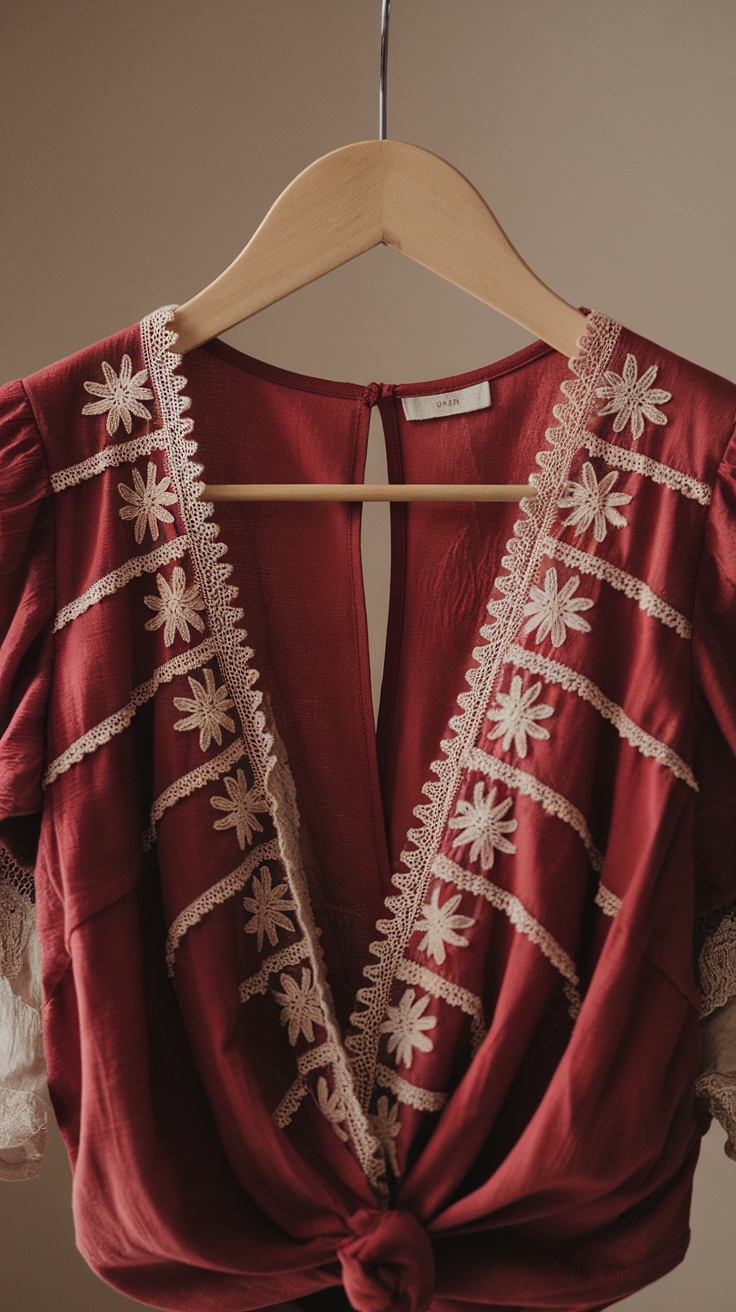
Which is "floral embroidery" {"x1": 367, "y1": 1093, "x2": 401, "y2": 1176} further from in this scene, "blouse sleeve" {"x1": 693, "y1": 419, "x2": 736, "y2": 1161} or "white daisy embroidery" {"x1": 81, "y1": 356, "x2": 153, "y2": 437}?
"white daisy embroidery" {"x1": 81, "y1": 356, "x2": 153, "y2": 437}

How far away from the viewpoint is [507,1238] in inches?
32.3

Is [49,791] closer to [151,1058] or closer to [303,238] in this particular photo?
[151,1058]

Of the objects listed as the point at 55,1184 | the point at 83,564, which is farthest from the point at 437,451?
the point at 55,1184

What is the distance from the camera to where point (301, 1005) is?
824 mm

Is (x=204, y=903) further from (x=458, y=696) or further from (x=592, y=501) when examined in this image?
(x=592, y=501)

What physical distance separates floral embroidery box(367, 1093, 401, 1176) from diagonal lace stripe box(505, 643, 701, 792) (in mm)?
320

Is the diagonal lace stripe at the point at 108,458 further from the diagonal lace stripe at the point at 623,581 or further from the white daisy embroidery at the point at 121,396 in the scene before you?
the diagonal lace stripe at the point at 623,581

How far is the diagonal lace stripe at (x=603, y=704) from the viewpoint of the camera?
2.62ft

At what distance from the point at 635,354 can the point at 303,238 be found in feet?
0.88

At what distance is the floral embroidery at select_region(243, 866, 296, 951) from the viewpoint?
0.83 metres

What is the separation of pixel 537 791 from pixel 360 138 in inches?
40.1

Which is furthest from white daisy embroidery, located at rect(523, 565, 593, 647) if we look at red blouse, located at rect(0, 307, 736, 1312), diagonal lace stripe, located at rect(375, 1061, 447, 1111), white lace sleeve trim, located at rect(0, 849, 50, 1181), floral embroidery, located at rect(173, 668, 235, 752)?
white lace sleeve trim, located at rect(0, 849, 50, 1181)

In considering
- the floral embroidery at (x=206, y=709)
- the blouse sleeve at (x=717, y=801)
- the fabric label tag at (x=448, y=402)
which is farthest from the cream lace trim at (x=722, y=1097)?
the fabric label tag at (x=448, y=402)

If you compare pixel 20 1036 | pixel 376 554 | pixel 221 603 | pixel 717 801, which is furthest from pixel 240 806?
pixel 376 554
